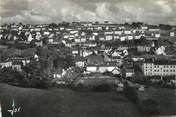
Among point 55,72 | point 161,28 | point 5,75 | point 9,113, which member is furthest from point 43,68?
point 161,28

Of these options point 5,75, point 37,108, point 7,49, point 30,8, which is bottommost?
point 37,108

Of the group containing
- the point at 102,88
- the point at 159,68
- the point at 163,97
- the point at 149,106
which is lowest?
the point at 149,106

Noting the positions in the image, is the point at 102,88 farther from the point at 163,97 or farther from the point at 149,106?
the point at 163,97

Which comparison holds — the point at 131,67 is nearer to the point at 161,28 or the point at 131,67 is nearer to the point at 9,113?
the point at 161,28

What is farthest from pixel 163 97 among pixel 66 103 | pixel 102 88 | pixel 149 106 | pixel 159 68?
pixel 66 103

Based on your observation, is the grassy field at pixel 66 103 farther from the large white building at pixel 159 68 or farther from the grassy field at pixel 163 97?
the large white building at pixel 159 68
